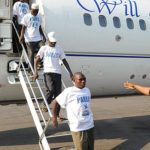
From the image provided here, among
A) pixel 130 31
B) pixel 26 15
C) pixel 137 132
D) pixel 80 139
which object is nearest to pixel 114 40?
pixel 130 31

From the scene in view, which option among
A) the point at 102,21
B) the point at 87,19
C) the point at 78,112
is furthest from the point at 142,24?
the point at 78,112

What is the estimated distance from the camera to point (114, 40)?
1083cm

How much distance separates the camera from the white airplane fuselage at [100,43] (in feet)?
32.2

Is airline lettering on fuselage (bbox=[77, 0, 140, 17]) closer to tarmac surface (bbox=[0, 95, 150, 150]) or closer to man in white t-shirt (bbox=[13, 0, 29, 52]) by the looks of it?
man in white t-shirt (bbox=[13, 0, 29, 52])

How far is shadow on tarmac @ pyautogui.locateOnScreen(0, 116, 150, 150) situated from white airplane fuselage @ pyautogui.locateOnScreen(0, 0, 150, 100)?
180 cm

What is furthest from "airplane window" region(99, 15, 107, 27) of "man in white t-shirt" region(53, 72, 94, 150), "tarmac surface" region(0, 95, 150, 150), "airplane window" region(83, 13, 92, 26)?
"man in white t-shirt" region(53, 72, 94, 150)

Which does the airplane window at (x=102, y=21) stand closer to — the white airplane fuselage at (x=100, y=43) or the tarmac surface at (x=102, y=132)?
the white airplane fuselage at (x=100, y=43)

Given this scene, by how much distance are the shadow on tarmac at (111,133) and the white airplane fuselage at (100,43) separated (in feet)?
5.92

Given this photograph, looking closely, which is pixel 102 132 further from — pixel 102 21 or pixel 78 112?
pixel 78 112

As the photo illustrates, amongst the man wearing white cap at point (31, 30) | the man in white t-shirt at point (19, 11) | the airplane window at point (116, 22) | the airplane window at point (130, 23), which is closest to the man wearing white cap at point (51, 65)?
the man wearing white cap at point (31, 30)

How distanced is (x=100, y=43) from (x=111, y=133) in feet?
13.2

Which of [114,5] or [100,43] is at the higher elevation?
[114,5]

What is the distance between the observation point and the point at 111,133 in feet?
40.9

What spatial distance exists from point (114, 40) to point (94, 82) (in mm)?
1653
